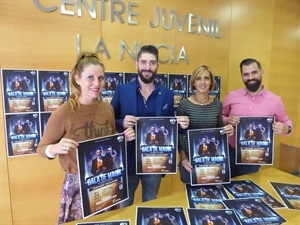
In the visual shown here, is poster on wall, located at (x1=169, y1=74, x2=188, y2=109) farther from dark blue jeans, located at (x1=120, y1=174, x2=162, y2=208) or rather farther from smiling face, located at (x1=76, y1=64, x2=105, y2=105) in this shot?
smiling face, located at (x1=76, y1=64, x2=105, y2=105)

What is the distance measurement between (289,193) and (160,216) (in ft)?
2.99

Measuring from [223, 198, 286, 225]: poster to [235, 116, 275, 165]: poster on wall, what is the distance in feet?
1.20

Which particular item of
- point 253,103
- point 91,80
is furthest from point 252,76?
point 91,80

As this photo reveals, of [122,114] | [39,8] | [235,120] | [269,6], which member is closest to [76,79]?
[122,114]

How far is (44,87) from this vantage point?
2082 mm

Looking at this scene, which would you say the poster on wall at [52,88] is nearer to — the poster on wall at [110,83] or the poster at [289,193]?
the poster on wall at [110,83]

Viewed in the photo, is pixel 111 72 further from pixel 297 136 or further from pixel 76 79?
pixel 297 136

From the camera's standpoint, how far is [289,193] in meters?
1.55

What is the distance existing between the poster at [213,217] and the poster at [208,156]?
27cm

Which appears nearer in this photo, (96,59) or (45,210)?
(96,59)

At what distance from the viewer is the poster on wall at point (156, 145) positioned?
1529 mm

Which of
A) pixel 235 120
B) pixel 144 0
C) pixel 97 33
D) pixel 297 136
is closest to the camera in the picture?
pixel 235 120

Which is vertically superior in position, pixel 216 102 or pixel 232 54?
pixel 232 54

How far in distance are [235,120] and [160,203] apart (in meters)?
0.83
